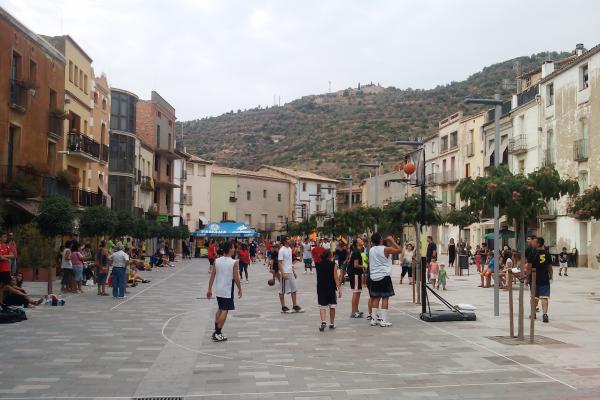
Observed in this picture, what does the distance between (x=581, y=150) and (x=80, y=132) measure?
88.0 ft

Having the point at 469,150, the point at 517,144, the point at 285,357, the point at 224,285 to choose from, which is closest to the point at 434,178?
the point at 469,150

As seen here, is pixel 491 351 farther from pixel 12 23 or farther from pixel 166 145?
pixel 166 145

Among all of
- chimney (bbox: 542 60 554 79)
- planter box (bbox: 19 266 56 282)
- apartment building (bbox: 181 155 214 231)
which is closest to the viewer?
planter box (bbox: 19 266 56 282)

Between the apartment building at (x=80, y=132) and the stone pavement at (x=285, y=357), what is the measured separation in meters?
18.4

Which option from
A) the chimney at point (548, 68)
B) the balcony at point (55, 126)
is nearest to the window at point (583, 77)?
the chimney at point (548, 68)

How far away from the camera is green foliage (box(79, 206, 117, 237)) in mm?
23203

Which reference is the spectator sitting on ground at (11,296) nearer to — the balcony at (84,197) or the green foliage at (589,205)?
the green foliage at (589,205)

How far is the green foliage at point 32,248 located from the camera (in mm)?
23812

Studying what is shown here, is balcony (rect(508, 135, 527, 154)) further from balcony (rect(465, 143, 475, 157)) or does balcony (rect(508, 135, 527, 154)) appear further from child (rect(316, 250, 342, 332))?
child (rect(316, 250, 342, 332))

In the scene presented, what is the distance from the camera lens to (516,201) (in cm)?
1198

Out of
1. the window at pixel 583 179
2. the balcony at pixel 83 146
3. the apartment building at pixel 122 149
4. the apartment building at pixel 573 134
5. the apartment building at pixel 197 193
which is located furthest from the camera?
the apartment building at pixel 197 193

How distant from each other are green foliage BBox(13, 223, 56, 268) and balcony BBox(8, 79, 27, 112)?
4.95 meters

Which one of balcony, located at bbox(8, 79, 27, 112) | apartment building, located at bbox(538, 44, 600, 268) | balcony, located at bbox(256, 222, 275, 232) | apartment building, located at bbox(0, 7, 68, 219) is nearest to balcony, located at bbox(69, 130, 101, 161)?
apartment building, located at bbox(0, 7, 68, 219)

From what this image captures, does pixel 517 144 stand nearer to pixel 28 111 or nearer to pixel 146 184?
pixel 146 184
